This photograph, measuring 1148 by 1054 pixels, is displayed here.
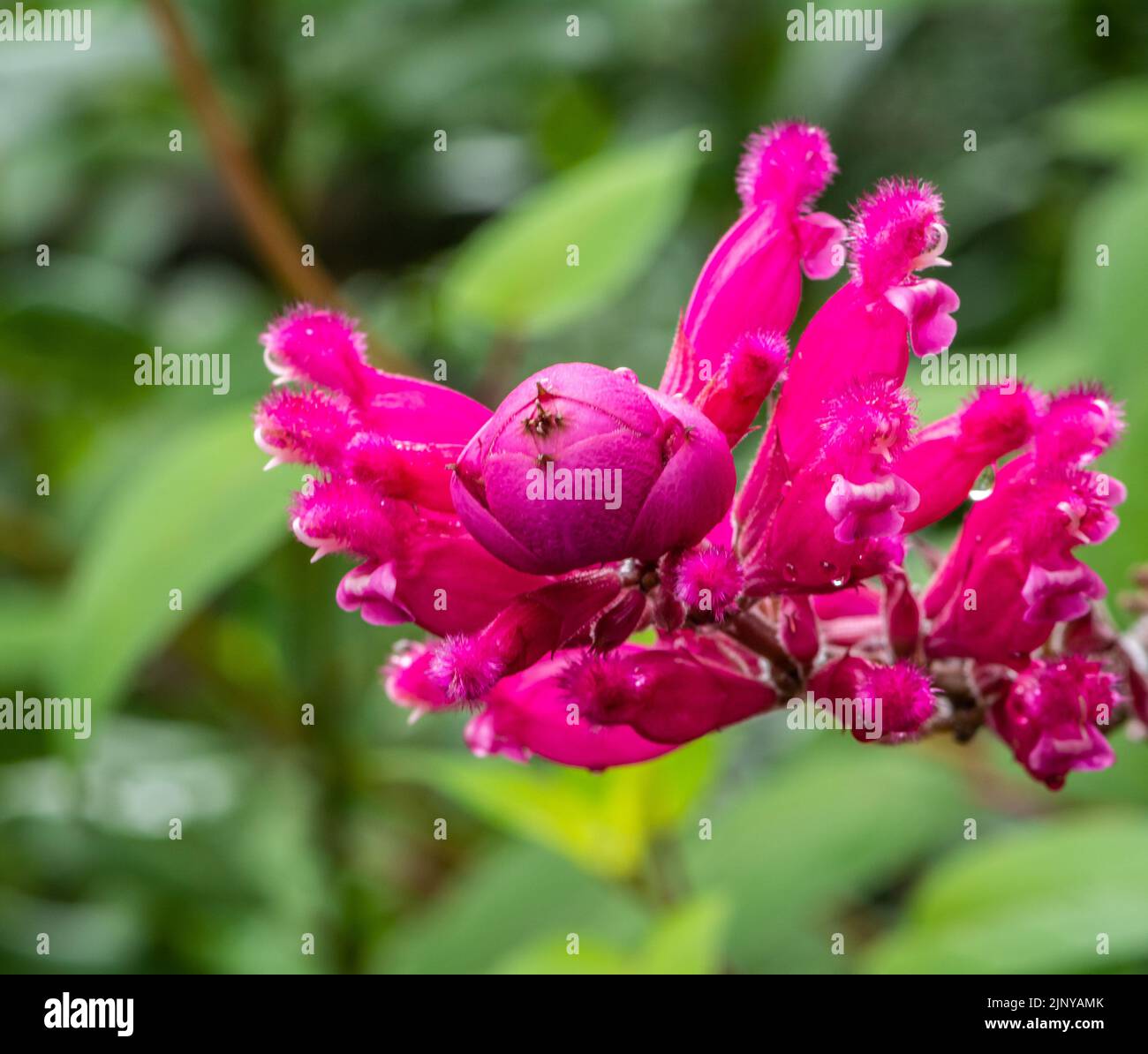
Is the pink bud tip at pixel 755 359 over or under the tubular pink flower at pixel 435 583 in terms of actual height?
over

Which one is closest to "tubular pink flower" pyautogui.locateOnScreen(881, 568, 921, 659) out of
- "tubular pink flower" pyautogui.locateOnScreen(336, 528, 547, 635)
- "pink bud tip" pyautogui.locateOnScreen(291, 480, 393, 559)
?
"tubular pink flower" pyautogui.locateOnScreen(336, 528, 547, 635)

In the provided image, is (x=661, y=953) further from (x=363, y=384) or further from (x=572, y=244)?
(x=572, y=244)

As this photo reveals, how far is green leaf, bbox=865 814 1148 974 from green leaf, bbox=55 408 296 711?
1.11 m

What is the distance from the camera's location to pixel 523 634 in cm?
113

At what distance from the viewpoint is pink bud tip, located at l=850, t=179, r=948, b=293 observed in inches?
47.7

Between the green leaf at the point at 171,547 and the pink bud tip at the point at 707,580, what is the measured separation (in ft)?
3.24

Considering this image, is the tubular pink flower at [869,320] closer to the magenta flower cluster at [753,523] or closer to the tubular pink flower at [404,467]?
the magenta flower cluster at [753,523]

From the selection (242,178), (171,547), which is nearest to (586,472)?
(171,547)

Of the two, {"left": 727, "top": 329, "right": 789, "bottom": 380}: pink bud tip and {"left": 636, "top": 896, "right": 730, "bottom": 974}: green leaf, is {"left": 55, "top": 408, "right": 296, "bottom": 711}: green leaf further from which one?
{"left": 727, "top": 329, "right": 789, "bottom": 380}: pink bud tip

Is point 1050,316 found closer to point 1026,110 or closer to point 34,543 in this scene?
point 1026,110

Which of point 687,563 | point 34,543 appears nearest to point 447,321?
point 34,543

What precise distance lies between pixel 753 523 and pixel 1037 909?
1.03 m

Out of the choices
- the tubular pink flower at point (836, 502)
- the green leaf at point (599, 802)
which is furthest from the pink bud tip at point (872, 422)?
the green leaf at point (599, 802)

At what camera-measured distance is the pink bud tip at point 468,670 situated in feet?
3.60
